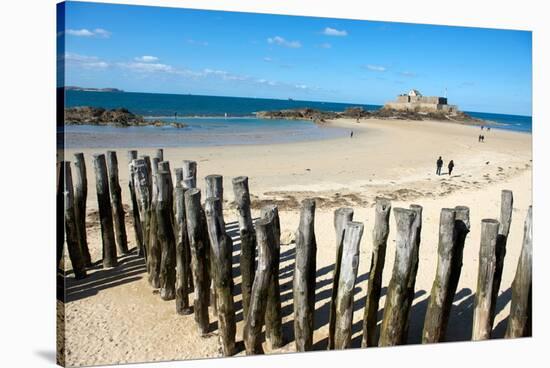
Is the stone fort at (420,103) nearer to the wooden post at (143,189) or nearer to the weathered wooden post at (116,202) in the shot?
the wooden post at (143,189)

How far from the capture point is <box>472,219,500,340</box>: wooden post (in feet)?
14.1

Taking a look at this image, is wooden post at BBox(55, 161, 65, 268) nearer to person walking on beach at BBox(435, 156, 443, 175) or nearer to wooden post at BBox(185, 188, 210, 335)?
wooden post at BBox(185, 188, 210, 335)

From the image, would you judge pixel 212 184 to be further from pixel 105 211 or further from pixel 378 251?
pixel 378 251

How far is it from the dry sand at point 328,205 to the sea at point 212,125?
566 mm

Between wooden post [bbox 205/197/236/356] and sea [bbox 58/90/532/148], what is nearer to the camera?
wooden post [bbox 205/197/236/356]

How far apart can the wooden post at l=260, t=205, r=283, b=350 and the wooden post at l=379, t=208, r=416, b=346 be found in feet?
3.15

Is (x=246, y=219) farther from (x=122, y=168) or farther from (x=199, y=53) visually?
(x=122, y=168)

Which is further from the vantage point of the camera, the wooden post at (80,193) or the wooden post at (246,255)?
the wooden post at (80,193)

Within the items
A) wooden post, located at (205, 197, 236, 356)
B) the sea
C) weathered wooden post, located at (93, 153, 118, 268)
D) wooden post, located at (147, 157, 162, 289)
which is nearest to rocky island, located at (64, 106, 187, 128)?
the sea

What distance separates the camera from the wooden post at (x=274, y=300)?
4.32 m

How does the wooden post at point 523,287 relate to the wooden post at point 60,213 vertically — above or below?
below

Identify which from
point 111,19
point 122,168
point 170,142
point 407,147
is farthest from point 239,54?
point 170,142

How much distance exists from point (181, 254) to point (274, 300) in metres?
1.13

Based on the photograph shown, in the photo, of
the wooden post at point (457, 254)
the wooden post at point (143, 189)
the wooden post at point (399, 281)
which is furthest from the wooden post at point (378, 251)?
the wooden post at point (143, 189)
